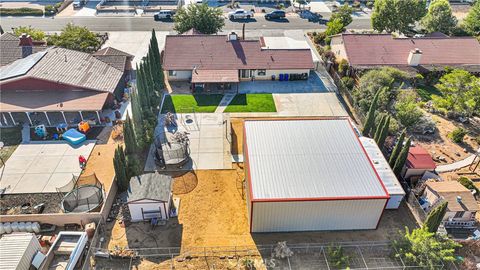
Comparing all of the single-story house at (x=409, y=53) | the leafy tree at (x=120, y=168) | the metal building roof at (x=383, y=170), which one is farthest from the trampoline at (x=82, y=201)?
the single-story house at (x=409, y=53)

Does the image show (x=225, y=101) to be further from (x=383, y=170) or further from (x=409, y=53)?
(x=409, y=53)

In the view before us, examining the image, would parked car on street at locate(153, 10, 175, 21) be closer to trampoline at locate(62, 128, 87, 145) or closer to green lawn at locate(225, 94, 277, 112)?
green lawn at locate(225, 94, 277, 112)

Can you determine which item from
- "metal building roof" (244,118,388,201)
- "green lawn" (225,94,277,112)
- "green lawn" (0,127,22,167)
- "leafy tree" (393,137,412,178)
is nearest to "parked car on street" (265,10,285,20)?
"green lawn" (225,94,277,112)

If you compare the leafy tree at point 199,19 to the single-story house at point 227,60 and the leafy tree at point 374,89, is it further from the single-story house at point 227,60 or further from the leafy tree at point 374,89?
the leafy tree at point 374,89

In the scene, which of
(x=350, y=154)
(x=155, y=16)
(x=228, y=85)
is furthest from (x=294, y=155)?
(x=155, y=16)

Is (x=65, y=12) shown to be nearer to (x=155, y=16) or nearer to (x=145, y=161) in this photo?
(x=155, y=16)

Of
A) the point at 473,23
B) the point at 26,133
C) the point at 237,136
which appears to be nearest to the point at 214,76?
the point at 237,136
